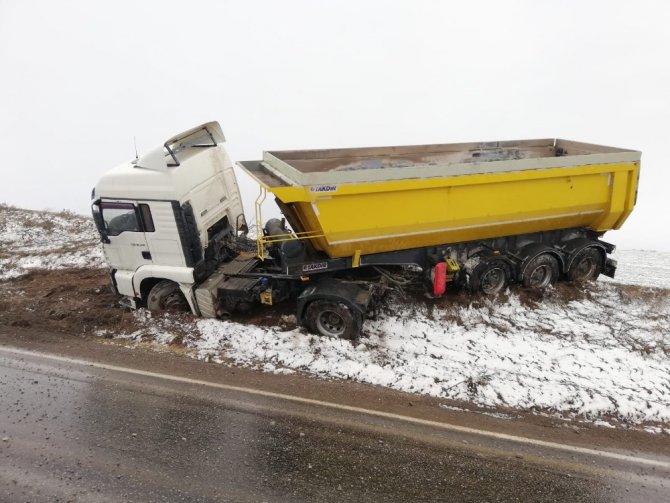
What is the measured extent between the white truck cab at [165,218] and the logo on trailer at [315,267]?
2.01 metres

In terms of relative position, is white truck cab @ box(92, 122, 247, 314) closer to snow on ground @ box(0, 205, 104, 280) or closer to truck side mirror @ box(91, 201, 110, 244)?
truck side mirror @ box(91, 201, 110, 244)

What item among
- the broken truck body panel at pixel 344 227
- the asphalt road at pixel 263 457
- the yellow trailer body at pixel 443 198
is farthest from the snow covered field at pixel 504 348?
the yellow trailer body at pixel 443 198

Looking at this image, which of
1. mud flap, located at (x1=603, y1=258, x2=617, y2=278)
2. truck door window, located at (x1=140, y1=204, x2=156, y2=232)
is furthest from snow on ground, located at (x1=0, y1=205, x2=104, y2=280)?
mud flap, located at (x1=603, y1=258, x2=617, y2=278)

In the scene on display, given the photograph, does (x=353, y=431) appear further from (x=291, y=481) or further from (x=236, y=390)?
(x=236, y=390)

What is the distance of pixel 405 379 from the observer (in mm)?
6023

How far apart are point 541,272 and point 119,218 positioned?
8.00 meters

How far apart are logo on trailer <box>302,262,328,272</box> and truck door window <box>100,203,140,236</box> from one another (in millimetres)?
3032

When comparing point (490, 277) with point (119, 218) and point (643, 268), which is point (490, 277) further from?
point (119, 218)

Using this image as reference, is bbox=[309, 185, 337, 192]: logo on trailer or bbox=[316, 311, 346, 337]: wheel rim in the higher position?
bbox=[309, 185, 337, 192]: logo on trailer

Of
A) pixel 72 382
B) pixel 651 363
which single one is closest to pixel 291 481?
pixel 72 382

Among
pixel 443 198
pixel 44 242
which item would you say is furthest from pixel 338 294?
pixel 44 242

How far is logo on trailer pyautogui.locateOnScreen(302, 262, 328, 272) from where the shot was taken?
704cm

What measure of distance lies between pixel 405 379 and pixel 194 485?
3018 mm

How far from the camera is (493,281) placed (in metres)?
8.20
